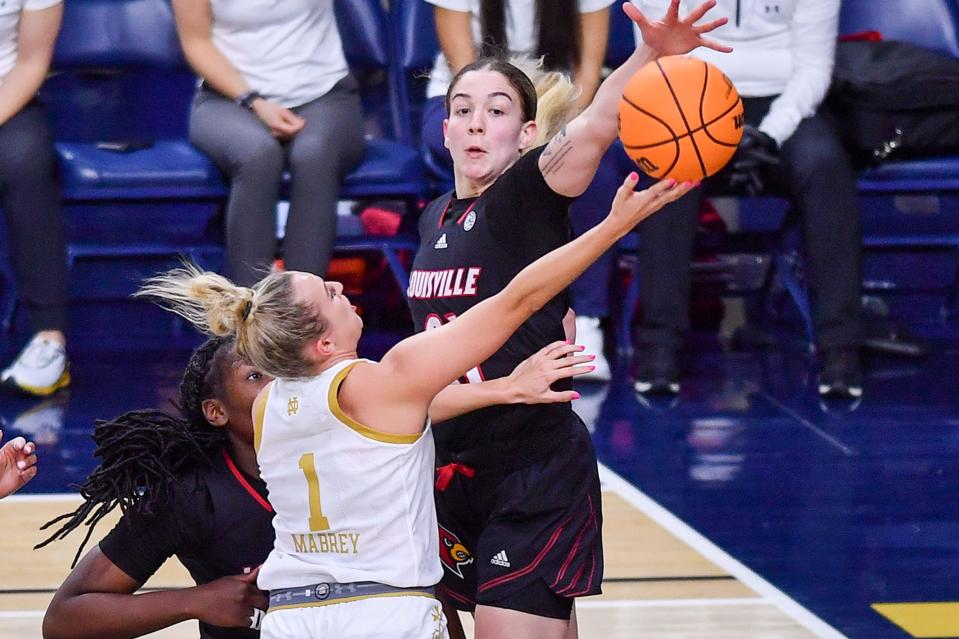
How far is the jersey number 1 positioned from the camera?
2818 mm

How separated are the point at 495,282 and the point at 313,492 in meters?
0.61

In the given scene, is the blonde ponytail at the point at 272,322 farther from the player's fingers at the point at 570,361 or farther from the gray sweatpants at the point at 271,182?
the gray sweatpants at the point at 271,182

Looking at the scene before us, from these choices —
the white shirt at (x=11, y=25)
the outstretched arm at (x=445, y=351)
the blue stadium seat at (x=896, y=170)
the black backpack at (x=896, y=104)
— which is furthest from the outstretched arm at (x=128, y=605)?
the black backpack at (x=896, y=104)

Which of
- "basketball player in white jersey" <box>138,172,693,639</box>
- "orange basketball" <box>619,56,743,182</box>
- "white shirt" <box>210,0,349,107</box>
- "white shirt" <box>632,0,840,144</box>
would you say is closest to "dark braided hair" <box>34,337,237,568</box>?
"basketball player in white jersey" <box>138,172,693,639</box>

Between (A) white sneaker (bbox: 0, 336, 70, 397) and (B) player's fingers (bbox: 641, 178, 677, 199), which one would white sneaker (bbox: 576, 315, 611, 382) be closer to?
(A) white sneaker (bbox: 0, 336, 70, 397)

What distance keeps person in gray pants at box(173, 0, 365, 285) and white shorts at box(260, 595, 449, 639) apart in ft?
9.66

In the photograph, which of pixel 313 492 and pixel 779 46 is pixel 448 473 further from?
pixel 779 46

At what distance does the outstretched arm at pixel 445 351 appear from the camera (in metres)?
2.74

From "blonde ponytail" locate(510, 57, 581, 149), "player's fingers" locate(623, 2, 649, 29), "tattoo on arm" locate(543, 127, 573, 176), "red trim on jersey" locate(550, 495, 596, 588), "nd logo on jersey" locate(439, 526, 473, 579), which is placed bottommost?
"nd logo on jersey" locate(439, 526, 473, 579)

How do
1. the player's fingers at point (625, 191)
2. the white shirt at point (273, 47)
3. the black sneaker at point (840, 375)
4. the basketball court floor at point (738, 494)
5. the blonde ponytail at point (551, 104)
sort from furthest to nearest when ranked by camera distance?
the white shirt at point (273, 47) < the black sneaker at point (840, 375) < the basketball court floor at point (738, 494) < the blonde ponytail at point (551, 104) < the player's fingers at point (625, 191)

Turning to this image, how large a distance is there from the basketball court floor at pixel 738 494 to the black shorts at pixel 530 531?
0.60 meters

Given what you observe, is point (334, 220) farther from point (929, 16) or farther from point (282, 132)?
point (929, 16)

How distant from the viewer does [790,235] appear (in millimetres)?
6805

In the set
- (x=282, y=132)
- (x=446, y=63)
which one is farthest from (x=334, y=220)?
(x=446, y=63)
